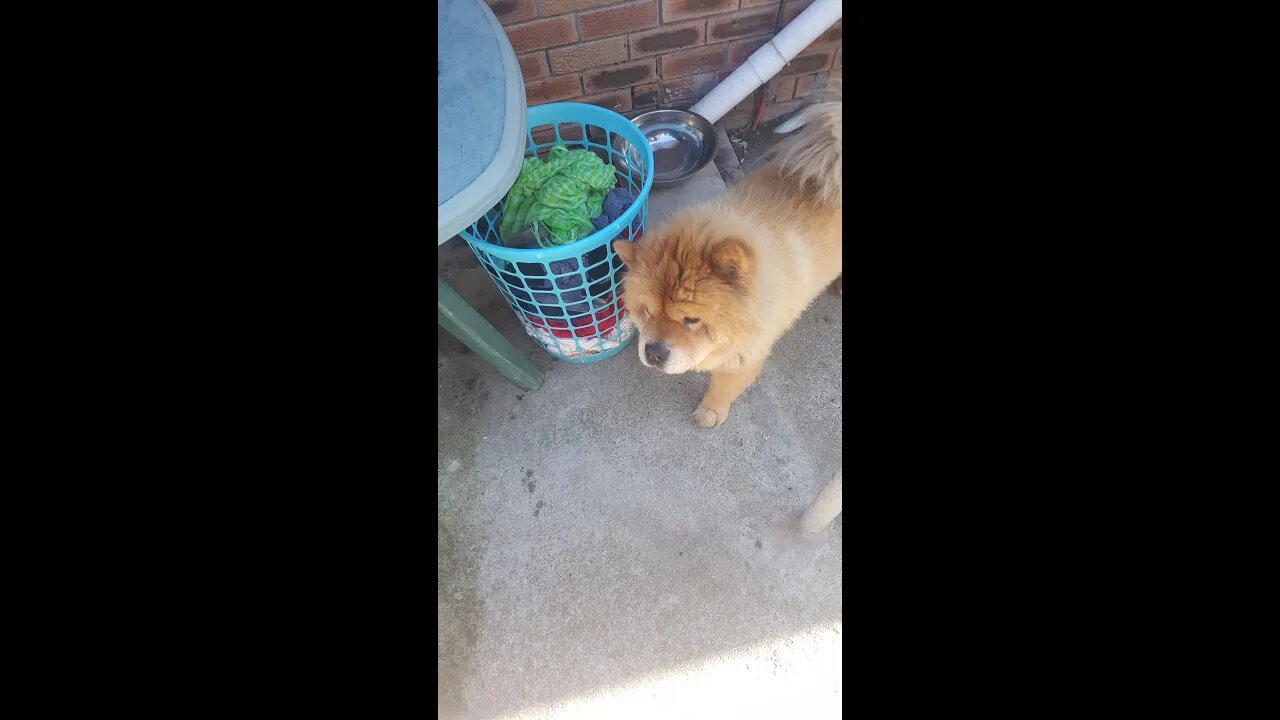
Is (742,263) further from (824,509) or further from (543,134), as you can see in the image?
(543,134)

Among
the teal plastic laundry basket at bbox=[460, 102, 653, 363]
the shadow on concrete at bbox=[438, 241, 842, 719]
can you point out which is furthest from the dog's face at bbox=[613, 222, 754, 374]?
the shadow on concrete at bbox=[438, 241, 842, 719]

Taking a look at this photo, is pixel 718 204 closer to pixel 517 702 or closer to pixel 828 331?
pixel 828 331

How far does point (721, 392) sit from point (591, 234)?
669 mm

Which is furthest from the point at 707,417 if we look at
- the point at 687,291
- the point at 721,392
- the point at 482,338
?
the point at 482,338

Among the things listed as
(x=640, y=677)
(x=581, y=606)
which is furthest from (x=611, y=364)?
(x=640, y=677)

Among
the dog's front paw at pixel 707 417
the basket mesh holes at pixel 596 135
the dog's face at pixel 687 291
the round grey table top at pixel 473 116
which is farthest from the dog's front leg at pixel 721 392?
the basket mesh holes at pixel 596 135

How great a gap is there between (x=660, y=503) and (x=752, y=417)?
0.45m

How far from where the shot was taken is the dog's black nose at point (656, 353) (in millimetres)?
1592

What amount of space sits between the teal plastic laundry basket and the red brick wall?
1.17 ft

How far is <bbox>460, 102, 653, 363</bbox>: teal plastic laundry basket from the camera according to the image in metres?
1.57

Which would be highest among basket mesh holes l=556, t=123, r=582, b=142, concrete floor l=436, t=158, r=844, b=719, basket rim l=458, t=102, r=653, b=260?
basket rim l=458, t=102, r=653, b=260

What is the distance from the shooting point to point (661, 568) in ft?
6.13

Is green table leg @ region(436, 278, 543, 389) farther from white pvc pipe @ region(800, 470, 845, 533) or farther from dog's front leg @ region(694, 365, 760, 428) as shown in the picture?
white pvc pipe @ region(800, 470, 845, 533)

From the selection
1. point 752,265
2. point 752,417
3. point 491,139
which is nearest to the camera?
point 491,139
